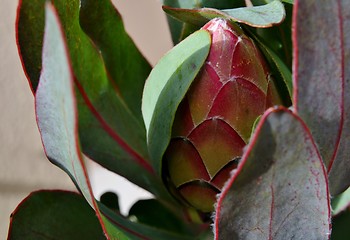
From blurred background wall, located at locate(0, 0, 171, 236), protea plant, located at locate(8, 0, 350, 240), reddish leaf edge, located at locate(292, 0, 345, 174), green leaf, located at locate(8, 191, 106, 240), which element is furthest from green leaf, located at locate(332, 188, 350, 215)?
blurred background wall, located at locate(0, 0, 171, 236)

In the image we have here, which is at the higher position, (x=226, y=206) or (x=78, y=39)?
(x=78, y=39)

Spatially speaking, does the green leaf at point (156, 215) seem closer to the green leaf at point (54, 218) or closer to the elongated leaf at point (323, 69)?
the green leaf at point (54, 218)

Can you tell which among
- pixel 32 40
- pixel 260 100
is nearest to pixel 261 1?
pixel 260 100

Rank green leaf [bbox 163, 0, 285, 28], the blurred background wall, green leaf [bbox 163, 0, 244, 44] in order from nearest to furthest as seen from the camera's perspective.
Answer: green leaf [bbox 163, 0, 285, 28], green leaf [bbox 163, 0, 244, 44], the blurred background wall

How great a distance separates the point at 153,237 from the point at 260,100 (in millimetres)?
174

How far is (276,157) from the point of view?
0.37 meters

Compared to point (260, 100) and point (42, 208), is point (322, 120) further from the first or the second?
point (42, 208)

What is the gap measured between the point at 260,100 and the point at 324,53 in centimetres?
9

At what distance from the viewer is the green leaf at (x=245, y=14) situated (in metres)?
0.44

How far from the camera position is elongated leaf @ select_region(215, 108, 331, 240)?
359 mm

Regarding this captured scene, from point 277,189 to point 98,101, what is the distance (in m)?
0.22

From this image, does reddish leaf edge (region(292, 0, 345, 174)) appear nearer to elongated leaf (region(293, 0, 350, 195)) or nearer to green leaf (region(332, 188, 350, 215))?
elongated leaf (region(293, 0, 350, 195))

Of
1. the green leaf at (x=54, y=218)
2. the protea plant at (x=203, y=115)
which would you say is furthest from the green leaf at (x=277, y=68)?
the green leaf at (x=54, y=218)

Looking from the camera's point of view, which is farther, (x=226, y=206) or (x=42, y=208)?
(x=42, y=208)
